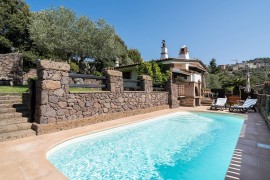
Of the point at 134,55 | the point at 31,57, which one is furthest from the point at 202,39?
the point at 134,55

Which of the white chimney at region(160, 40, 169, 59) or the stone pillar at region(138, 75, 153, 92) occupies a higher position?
the white chimney at region(160, 40, 169, 59)

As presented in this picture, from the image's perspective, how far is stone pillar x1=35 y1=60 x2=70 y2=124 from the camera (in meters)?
6.22

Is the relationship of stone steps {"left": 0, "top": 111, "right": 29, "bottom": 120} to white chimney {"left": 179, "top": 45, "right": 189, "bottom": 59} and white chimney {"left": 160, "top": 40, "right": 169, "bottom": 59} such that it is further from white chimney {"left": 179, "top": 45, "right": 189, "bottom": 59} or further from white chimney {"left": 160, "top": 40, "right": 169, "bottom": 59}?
white chimney {"left": 179, "top": 45, "right": 189, "bottom": 59}

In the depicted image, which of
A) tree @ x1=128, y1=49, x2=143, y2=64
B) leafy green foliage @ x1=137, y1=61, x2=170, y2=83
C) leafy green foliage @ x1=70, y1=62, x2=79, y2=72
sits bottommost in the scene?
leafy green foliage @ x1=137, y1=61, x2=170, y2=83

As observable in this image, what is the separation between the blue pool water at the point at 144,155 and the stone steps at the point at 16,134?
149 cm

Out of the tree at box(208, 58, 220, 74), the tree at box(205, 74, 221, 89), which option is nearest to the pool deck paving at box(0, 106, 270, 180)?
the tree at box(205, 74, 221, 89)

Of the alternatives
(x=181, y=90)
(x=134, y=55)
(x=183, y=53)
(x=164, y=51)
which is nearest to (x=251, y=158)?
(x=181, y=90)

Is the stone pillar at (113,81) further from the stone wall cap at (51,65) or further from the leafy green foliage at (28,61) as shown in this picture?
the leafy green foliage at (28,61)

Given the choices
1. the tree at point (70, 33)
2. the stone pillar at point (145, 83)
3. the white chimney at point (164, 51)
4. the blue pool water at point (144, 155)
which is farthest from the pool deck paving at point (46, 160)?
the white chimney at point (164, 51)

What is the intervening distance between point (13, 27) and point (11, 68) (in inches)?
317

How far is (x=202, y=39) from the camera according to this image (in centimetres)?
1683

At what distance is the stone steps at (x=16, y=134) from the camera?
17.1ft

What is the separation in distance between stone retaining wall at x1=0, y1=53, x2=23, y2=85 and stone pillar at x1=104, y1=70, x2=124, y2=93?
1213cm

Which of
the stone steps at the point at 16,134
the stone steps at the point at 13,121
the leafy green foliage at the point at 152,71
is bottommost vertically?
the stone steps at the point at 16,134
